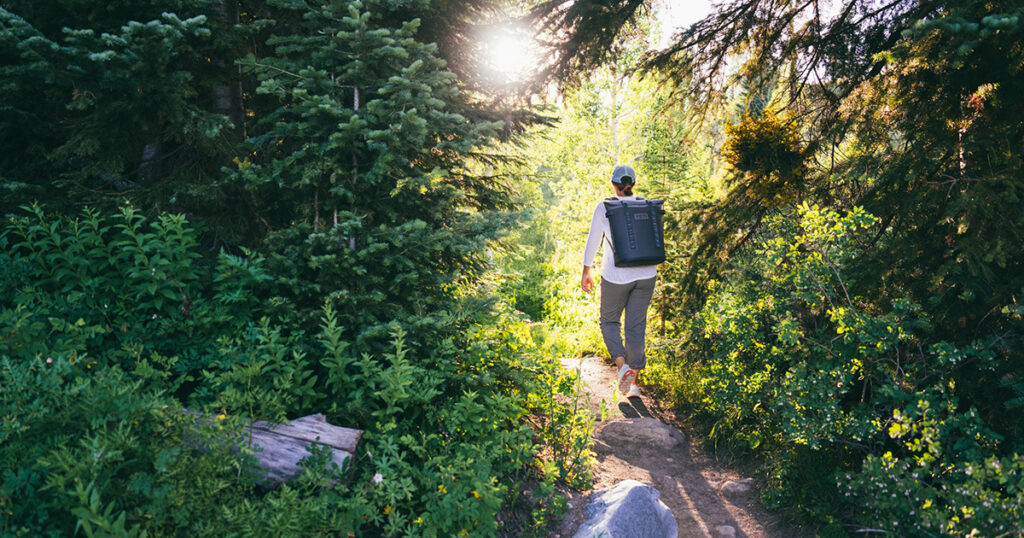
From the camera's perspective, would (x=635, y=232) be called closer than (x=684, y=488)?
No

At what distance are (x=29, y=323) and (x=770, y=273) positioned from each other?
513cm

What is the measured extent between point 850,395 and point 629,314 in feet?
7.10

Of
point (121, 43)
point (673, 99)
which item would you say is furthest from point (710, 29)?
point (121, 43)

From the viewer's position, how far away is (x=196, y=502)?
2.30m

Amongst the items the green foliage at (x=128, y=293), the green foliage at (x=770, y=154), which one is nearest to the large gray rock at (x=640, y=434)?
the green foliage at (x=770, y=154)

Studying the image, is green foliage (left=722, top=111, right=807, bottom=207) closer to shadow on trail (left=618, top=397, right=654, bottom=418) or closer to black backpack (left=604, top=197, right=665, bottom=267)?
black backpack (left=604, top=197, right=665, bottom=267)

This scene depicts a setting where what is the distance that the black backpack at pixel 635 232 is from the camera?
205 inches

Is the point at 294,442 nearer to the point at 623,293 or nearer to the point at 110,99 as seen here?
the point at 110,99

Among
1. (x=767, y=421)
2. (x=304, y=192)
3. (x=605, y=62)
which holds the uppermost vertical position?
(x=605, y=62)

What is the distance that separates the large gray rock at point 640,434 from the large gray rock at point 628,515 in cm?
123

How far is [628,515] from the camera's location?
3.31m

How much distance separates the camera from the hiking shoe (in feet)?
18.7

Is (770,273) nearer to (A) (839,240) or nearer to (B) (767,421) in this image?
(A) (839,240)

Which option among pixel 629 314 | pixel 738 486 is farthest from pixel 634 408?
pixel 738 486
